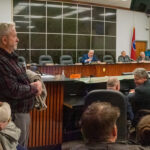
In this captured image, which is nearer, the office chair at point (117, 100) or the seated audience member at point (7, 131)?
the seated audience member at point (7, 131)

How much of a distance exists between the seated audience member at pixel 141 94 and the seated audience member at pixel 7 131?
1881 mm

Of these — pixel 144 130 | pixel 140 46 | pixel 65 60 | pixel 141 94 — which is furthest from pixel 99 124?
pixel 140 46

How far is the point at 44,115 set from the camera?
3.18 m

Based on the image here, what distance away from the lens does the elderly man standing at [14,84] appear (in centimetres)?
187

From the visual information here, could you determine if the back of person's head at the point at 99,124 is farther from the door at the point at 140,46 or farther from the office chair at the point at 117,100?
the door at the point at 140,46

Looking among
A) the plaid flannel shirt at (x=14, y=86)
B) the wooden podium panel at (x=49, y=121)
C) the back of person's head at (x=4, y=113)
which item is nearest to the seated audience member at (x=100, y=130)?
the back of person's head at (x=4, y=113)

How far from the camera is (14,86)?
1863mm

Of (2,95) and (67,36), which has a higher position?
(67,36)

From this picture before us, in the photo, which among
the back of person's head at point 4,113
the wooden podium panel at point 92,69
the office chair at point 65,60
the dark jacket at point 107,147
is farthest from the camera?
the office chair at point 65,60

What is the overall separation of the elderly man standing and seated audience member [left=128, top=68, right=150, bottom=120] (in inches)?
65.3

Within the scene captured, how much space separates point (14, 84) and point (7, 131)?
0.34 m

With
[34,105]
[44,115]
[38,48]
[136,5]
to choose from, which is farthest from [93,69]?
[34,105]

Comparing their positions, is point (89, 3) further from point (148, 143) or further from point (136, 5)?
point (148, 143)

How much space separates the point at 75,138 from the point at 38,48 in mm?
6545
